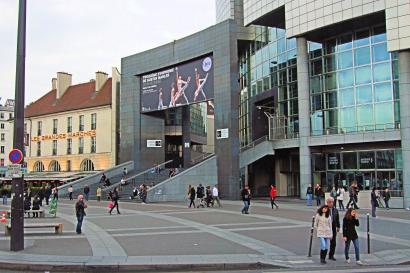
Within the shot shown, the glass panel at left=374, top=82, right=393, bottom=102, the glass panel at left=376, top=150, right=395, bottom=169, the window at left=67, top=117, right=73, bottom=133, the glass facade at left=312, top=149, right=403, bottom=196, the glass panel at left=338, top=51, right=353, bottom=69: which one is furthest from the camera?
the window at left=67, top=117, right=73, bottom=133

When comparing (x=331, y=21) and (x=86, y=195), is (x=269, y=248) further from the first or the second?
(x=86, y=195)

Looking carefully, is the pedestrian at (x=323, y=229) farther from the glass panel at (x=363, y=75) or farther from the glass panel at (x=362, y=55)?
the glass panel at (x=362, y=55)

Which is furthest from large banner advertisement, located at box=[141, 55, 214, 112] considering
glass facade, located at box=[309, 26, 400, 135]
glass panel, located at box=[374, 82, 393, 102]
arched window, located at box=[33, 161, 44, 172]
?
arched window, located at box=[33, 161, 44, 172]

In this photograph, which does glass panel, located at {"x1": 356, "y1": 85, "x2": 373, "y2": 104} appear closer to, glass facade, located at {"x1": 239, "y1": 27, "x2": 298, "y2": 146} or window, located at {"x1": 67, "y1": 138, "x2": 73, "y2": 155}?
glass facade, located at {"x1": 239, "y1": 27, "x2": 298, "y2": 146}

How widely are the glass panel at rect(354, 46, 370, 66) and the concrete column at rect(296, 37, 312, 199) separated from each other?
3.93 metres

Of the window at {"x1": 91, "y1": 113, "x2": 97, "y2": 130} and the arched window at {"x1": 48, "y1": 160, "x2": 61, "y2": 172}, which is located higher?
the window at {"x1": 91, "y1": 113, "x2": 97, "y2": 130}

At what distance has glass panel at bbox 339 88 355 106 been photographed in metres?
36.5

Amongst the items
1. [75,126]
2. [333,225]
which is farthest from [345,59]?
[75,126]

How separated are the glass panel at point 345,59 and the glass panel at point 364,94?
215 centimetres

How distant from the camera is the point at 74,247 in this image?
44.7ft

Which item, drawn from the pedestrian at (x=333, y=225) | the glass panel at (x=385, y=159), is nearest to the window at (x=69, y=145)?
the glass panel at (x=385, y=159)

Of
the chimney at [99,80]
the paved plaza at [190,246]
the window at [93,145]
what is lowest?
the paved plaza at [190,246]

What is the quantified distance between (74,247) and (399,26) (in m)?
26.1

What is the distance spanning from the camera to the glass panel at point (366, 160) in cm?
3584
